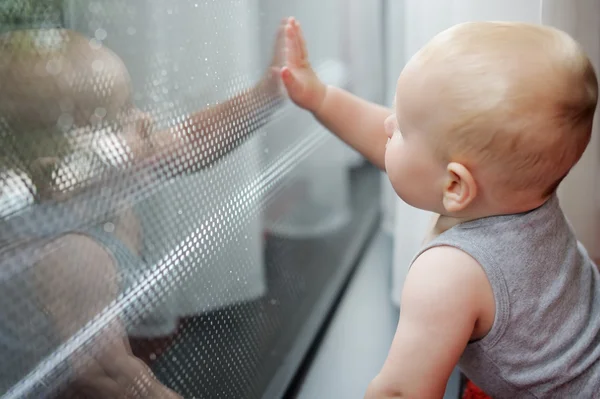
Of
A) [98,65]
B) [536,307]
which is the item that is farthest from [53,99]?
[536,307]

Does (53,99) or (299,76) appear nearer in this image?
(53,99)

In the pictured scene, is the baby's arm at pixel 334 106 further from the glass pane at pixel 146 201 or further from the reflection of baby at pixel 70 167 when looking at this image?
the reflection of baby at pixel 70 167

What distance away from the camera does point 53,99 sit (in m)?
0.39

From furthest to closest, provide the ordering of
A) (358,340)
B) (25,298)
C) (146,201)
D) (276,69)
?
1. (358,340)
2. (276,69)
3. (146,201)
4. (25,298)

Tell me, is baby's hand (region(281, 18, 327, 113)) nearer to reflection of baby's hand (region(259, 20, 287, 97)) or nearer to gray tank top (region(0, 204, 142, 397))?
reflection of baby's hand (region(259, 20, 287, 97))

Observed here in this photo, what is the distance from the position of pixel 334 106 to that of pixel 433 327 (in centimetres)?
32

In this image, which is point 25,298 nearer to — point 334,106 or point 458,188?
point 458,188

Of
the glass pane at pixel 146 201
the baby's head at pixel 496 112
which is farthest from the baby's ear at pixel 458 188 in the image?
the glass pane at pixel 146 201

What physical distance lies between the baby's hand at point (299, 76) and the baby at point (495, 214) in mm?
174

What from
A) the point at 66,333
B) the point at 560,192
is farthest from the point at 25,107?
the point at 560,192

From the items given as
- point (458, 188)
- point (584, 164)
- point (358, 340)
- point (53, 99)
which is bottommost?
point (358, 340)

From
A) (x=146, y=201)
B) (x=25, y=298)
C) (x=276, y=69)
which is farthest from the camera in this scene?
(x=276, y=69)

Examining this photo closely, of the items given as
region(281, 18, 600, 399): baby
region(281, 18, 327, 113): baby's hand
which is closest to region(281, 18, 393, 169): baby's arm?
region(281, 18, 327, 113): baby's hand

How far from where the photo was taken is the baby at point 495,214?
Result: 0.47m
